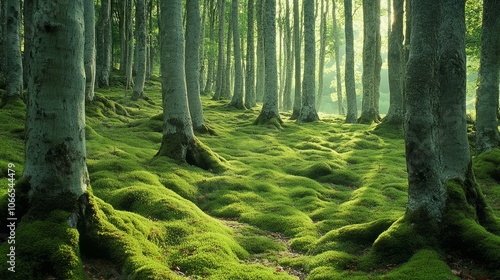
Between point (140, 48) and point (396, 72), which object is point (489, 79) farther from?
point (140, 48)

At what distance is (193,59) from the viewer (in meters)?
15.6

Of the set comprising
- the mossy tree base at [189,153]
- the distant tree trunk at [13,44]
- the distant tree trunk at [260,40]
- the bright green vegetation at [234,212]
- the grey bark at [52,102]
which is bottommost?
the bright green vegetation at [234,212]

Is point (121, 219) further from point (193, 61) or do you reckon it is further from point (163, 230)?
point (193, 61)

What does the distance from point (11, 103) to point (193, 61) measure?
6.93 meters

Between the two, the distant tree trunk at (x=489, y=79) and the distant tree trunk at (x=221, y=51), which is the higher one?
the distant tree trunk at (x=221, y=51)

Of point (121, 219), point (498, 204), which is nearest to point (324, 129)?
point (498, 204)

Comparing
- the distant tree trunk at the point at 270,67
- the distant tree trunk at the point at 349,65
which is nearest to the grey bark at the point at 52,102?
the distant tree trunk at the point at 270,67

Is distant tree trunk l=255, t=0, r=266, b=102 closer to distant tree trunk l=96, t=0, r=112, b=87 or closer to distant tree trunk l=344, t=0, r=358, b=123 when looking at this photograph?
distant tree trunk l=344, t=0, r=358, b=123

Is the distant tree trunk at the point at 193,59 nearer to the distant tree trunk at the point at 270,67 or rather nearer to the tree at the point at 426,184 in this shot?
the distant tree trunk at the point at 270,67

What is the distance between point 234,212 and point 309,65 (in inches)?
646

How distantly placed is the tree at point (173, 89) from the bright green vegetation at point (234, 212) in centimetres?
75

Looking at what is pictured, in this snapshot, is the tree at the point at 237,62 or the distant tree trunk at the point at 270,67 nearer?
the distant tree trunk at the point at 270,67

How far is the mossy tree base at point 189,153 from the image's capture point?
1201cm

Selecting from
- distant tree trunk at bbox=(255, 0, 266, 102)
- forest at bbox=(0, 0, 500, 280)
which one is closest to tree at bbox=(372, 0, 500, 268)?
forest at bbox=(0, 0, 500, 280)
